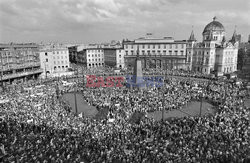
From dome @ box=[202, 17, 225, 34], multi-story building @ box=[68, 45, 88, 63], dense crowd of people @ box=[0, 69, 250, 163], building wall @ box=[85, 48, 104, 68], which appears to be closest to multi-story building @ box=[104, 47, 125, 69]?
building wall @ box=[85, 48, 104, 68]

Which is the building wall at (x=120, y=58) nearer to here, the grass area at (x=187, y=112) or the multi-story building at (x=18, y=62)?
the multi-story building at (x=18, y=62)

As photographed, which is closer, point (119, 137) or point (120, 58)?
point (119, 137)

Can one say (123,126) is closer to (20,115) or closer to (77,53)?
(20,115)

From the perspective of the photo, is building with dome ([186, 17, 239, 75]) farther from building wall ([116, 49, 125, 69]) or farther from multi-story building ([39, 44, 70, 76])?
multi-story building ([39, 44, 70, 76])

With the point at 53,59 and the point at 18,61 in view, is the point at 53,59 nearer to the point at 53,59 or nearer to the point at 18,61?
the point at 53,59

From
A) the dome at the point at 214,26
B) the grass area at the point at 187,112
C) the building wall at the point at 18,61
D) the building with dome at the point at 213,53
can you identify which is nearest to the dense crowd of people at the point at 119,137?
the grass area at the point at 187,112

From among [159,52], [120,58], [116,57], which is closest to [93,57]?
[116,57]

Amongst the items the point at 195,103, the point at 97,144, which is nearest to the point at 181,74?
the point at 195,103
